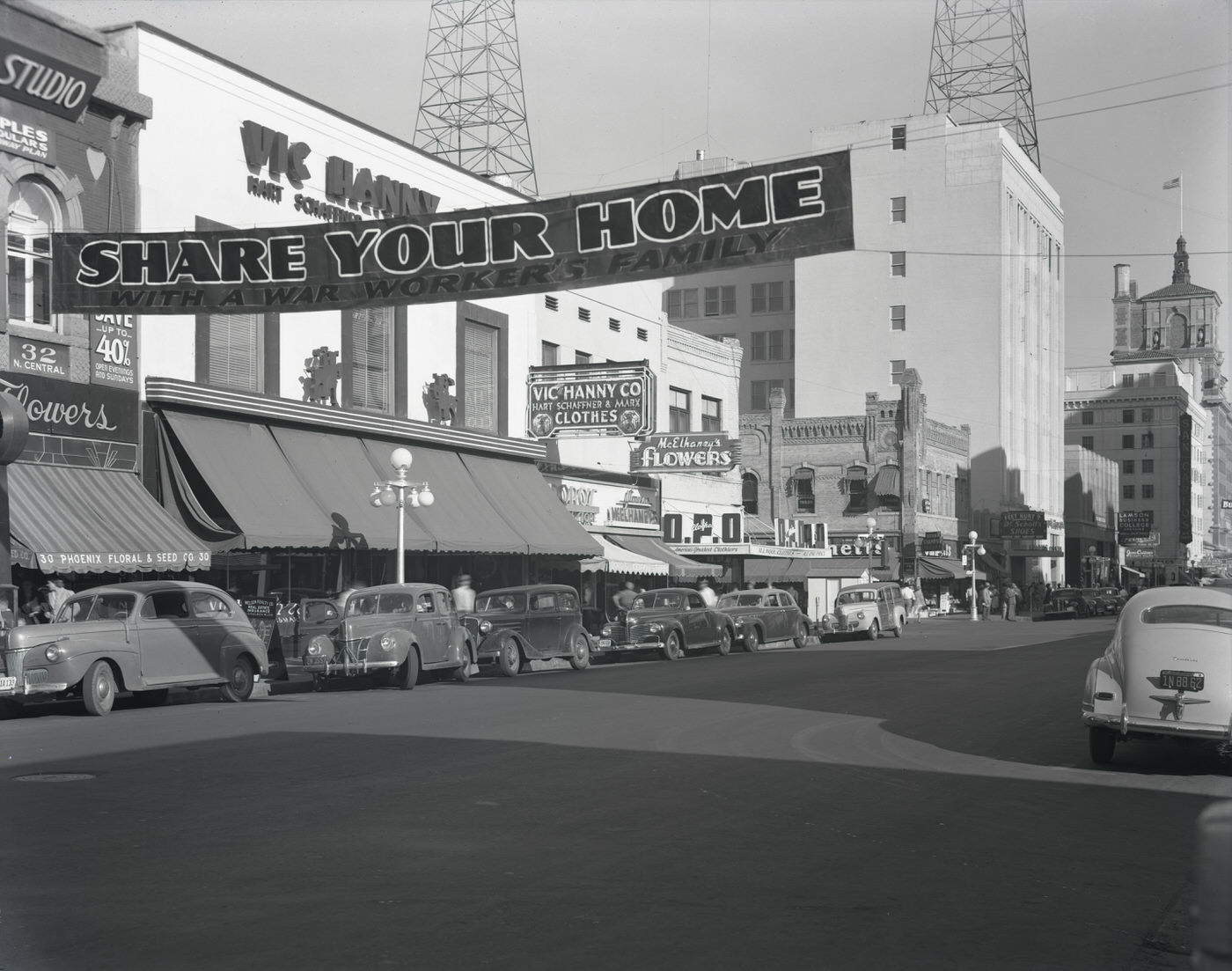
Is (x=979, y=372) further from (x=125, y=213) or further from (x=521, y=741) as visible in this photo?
(x=521, y=741)

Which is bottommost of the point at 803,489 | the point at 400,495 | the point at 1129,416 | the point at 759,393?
the point at 400,495

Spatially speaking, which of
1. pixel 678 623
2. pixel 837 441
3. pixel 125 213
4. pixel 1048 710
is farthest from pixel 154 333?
pixel 837 441

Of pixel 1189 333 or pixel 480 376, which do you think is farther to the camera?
pixel 1189 333

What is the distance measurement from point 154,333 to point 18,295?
8.77ft

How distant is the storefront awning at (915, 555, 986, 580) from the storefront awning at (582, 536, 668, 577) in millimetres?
31259

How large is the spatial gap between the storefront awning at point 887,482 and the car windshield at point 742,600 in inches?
1284

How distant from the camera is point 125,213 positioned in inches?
960

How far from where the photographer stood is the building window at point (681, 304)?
296 feet

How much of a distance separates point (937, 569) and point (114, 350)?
50501 millimetres

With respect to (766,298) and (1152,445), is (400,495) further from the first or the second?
(1152,445)

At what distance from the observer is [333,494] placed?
2778 centimetres

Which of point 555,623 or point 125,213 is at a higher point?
point 125,213

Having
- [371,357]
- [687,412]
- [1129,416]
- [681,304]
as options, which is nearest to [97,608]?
[371,357]

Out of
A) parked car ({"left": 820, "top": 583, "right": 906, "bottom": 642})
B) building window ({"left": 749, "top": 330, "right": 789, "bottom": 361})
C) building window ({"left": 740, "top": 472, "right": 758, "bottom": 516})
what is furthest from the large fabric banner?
building window ({"left": 749, "top": 330, "right": 789, "bottom": 361})
